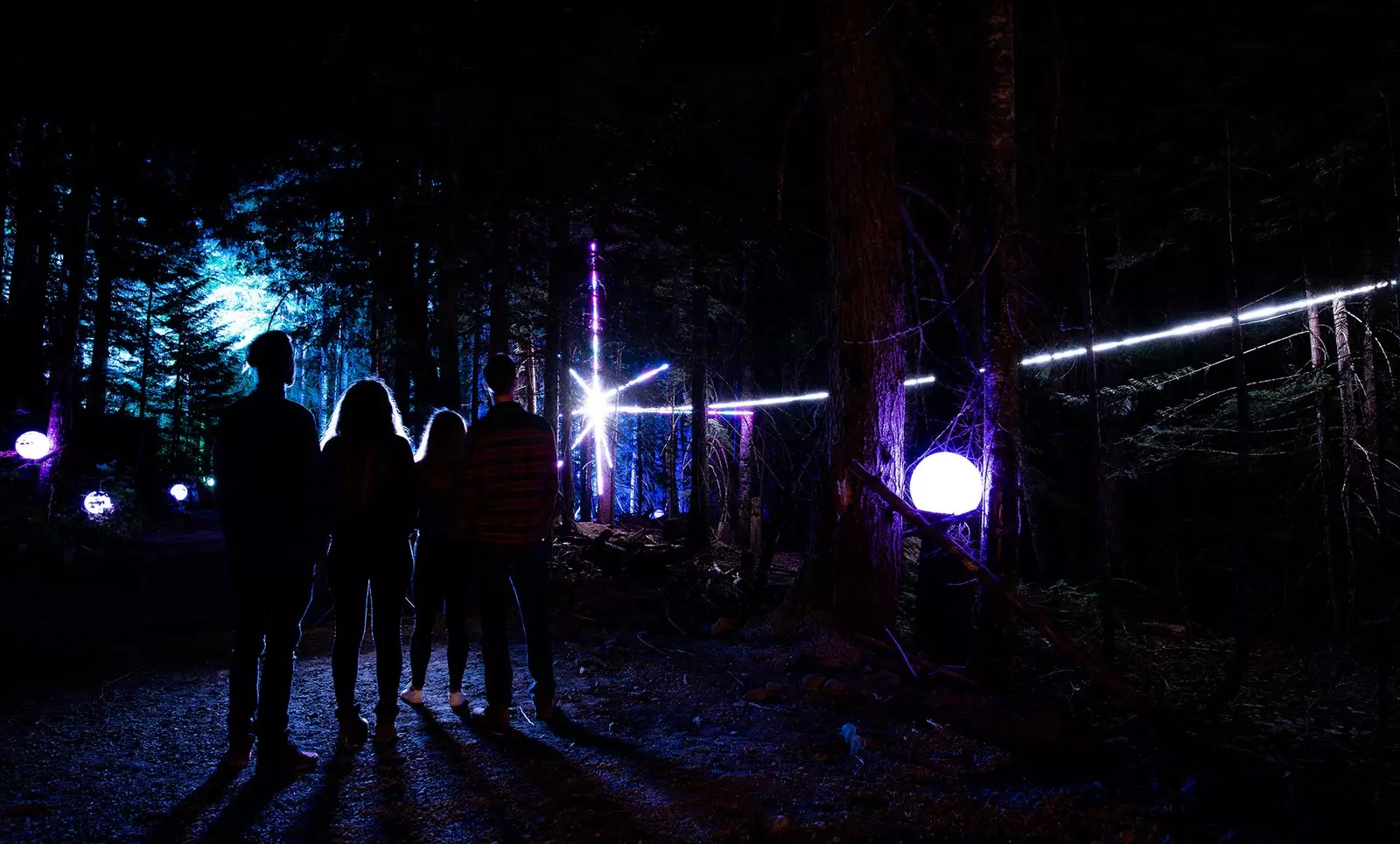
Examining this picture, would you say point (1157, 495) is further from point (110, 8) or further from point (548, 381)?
point (110, 8)

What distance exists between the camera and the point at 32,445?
596 inches

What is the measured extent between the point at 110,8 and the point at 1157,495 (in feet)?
89.5

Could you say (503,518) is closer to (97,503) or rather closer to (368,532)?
(368,532)

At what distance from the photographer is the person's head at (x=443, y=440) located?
4.83 metres

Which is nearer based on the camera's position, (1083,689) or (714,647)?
(714,647)

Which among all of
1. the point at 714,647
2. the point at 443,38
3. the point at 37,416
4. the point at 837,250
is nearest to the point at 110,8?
the point at 443,38

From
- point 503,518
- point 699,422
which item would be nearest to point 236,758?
point 503,518


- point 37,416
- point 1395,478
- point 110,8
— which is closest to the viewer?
point 1395,478

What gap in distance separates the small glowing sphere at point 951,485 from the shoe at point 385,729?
12.3ft

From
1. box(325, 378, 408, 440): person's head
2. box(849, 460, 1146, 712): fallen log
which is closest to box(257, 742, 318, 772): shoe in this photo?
box(325, 378, 408, 440): person's head

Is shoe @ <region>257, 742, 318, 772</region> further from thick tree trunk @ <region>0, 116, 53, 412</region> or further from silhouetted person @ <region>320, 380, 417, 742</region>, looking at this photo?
thick tree trunk @ <region>0, 116, 53, 412</region>

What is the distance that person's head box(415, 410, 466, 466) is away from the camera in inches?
190

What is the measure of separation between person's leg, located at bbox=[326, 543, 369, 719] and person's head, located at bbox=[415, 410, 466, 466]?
91cm

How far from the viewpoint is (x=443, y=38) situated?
10523 millimetres
